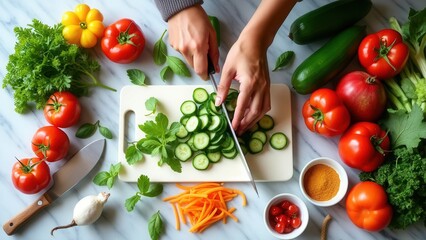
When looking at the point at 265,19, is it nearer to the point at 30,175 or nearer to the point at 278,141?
the point at 278,141

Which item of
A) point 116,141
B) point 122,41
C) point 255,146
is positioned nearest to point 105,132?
point 116,141

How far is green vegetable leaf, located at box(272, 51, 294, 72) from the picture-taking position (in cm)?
188

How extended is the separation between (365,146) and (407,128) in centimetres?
18

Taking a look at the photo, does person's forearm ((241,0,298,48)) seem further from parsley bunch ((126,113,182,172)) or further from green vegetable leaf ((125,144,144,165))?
green vegetable leaf ((125,144,144,165))

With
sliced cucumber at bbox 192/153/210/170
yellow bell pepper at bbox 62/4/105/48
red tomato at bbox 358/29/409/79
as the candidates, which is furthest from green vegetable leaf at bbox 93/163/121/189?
red tomato at bbox 358/29/409/79

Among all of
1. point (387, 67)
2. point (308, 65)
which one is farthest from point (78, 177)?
point (387, 67)

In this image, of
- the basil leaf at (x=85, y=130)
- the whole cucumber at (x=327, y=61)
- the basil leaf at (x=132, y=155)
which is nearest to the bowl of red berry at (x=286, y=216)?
the whole cucumber at (x=327, y=61)

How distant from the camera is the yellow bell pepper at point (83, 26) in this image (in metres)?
1.85

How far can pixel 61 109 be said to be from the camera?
1.81 metres

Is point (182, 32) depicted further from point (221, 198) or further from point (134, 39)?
point (221, 198)

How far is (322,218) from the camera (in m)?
1.84

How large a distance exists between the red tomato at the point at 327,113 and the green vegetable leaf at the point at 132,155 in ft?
2.28

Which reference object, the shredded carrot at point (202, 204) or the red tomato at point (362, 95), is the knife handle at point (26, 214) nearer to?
the shredded carrot at point (202, 204)

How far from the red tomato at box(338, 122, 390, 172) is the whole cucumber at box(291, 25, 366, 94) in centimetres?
23
